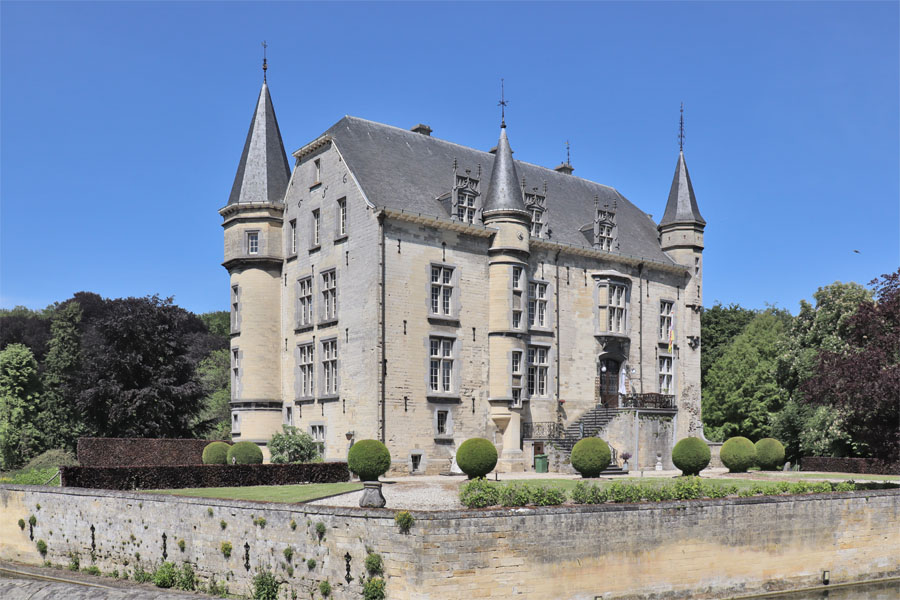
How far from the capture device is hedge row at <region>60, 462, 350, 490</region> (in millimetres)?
26156

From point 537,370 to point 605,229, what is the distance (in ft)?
28.3

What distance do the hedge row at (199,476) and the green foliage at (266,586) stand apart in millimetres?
8646

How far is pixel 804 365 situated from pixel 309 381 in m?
24.4

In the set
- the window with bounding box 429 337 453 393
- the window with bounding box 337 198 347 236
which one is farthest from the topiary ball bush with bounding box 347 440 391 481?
the window with bounding box 337 198 347 236

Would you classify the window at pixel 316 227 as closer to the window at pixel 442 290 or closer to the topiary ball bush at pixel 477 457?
the window at pixel 442 290

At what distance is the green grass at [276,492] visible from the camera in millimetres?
23656

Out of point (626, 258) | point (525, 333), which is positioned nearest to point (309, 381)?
point (525, 333)

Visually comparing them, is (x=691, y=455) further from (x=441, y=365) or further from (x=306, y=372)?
(x=306, y=372)

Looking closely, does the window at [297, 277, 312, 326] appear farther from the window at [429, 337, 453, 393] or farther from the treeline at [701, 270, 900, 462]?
the treeline at [701, 270, 900, 462]

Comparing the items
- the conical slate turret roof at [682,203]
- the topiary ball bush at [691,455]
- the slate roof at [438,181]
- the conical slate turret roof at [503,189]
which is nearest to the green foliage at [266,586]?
the topiary ball bush at [691,455]

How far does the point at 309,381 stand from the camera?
125ft

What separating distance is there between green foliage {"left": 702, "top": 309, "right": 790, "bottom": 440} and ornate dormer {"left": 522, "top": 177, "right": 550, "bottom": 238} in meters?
16.4

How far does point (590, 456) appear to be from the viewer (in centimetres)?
2902

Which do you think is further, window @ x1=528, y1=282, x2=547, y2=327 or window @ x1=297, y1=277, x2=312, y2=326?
window @ x1=528, y1=282, x2=547, y2=327
